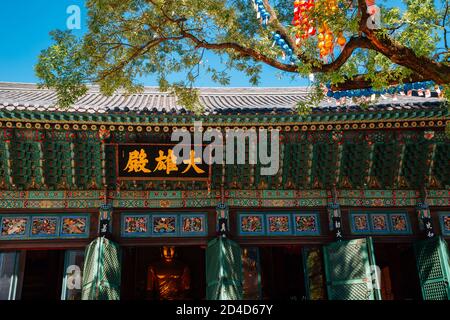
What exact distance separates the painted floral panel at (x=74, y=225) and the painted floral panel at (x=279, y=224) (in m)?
3.79

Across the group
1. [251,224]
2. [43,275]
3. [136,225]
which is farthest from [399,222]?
[43,275]

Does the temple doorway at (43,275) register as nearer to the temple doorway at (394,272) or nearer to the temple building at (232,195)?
the temple building at (232,195)

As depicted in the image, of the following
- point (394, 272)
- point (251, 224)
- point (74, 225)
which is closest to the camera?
point (74, 225)

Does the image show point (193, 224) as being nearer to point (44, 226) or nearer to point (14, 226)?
point (44, 226)

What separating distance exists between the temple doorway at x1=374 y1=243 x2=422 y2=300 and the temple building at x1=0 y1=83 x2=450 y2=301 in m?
1.17

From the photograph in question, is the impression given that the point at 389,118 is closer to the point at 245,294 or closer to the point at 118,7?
the point at 245,294

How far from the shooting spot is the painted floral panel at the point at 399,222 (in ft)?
32.5

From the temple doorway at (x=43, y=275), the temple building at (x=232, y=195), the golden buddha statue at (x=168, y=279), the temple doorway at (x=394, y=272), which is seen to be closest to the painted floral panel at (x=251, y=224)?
the temple building at (x=232, y=195)

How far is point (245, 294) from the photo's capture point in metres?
9.52

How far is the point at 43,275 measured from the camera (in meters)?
12.3

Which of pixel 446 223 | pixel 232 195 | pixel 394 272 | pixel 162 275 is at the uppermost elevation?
pixel 232 195

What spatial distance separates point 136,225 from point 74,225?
122 cm

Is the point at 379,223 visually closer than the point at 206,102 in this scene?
Yes

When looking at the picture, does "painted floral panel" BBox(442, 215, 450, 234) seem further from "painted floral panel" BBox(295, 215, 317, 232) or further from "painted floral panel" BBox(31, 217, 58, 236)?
"painted floral panel" BBox(31, 217, 58, 236)
